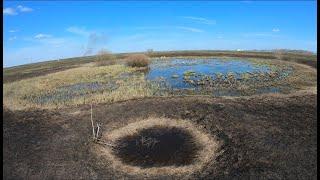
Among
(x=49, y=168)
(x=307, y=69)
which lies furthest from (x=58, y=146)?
(x=307, y=69)

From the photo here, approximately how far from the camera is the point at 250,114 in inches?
928

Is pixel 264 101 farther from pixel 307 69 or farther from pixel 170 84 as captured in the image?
pixel 307 69

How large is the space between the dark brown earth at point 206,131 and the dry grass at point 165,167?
0.43 m

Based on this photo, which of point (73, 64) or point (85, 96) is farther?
point (73, 64)

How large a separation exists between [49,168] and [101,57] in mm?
57192

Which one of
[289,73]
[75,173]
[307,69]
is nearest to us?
[75,173]

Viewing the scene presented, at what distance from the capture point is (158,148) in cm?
1947

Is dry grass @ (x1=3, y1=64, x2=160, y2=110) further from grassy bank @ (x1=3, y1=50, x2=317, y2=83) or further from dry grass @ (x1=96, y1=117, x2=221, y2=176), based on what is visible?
grassy bank @ (x1=3, y1=50, x2=317, y2=83)

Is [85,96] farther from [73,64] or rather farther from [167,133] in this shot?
[73,64]

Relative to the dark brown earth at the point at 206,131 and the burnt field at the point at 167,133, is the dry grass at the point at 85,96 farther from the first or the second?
the dark brown earth at the point at 206,131

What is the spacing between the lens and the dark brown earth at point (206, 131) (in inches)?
653

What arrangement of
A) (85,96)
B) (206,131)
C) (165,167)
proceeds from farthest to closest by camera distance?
(85,96) → (206,131) → (165,167)

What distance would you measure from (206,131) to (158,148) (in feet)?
11.1

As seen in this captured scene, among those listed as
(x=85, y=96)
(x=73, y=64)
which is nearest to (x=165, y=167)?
(x=85, y=96)
